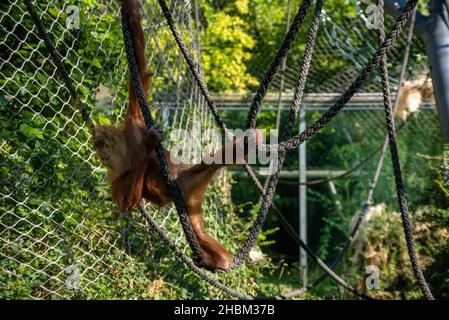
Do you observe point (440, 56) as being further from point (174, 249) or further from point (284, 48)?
point (174, 249)

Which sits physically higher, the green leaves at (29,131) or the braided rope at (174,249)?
the green leaves at (29,131)

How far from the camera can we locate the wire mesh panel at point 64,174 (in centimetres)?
238

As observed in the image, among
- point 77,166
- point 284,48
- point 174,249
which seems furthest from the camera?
point 77,166

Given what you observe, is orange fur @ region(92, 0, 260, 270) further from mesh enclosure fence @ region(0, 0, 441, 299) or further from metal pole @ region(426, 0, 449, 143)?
metal pole @ region(426, 0, 449, 143)

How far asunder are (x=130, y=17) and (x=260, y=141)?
2.83 ft

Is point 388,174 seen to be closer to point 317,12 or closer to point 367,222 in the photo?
point 367,222

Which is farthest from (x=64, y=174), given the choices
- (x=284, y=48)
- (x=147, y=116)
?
(x=284, y=48)

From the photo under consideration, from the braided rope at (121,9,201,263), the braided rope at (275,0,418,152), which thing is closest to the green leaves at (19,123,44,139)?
the braided rope at (121,9,201,263)

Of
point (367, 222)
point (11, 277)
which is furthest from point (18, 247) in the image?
point (367, 222)

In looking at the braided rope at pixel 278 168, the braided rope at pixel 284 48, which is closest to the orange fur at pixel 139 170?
the braided rope at pixel 278 168

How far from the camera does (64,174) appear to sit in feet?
8.91

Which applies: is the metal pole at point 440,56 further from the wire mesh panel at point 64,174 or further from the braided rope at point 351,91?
the wire mesh panel at point 64,174

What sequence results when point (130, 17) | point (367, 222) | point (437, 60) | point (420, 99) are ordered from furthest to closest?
point (420, 99), point (367, 222), point (437, 60), point (130, 17)
